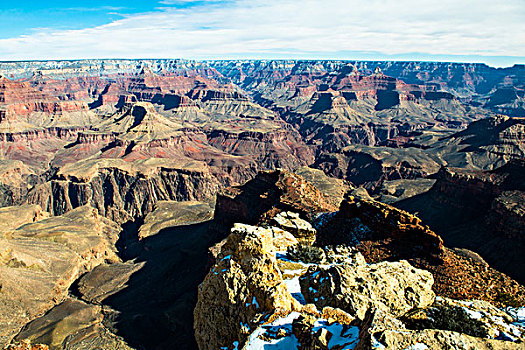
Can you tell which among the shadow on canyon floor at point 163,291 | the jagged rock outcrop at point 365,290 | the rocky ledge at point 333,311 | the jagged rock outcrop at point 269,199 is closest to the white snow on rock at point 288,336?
the rocky ledge at point 333,311

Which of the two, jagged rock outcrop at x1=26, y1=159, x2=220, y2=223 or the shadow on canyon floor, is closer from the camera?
the shadow on canyon floor

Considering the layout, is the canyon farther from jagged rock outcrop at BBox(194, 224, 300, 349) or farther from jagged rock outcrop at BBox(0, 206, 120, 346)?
jagged rock outcrop at BBox(0, 206, 120, 346)

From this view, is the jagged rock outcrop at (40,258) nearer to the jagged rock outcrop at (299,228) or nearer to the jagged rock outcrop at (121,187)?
the jagged rock outcrop at (121,187)

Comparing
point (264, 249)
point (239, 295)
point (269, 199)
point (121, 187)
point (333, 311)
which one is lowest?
point (121, 187)

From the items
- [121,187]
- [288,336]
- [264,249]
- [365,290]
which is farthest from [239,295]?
[121,187]

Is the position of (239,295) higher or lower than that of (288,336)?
lower

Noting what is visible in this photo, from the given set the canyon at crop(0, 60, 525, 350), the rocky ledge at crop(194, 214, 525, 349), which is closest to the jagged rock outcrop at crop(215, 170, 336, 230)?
the canyon at crop(0, 60, 525, 350)

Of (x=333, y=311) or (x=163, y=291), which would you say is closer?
(x=333, y=311)

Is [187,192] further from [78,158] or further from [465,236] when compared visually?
[465,236]

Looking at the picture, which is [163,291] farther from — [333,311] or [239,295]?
[333,311]

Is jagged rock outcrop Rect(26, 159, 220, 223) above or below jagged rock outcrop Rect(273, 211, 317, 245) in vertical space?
below

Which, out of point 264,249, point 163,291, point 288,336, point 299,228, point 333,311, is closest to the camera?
point 288,336

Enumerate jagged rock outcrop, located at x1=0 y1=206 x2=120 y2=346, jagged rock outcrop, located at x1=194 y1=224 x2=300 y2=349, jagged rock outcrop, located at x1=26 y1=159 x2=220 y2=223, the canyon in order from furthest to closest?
jagged rock outcrop, located at x1=26 y1=159 x2=220 y2=223 → jagged rock outcrop, located at x1=0 y1=206 x2=120 y2=346 → the canyon → jagged rock outcrop, located at x1=194 y1=224 x2=300 y2=349
